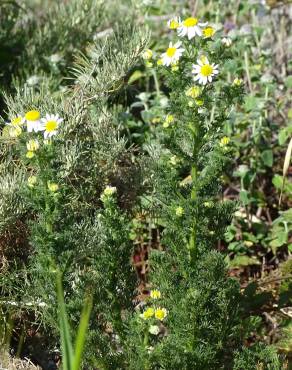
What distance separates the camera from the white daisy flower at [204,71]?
219 cm

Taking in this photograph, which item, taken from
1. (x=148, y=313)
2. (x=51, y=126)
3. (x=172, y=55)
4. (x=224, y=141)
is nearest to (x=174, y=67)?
(x=172, y=55)

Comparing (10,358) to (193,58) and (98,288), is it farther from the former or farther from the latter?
(193,58)

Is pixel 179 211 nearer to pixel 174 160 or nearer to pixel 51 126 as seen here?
pixel 174 160

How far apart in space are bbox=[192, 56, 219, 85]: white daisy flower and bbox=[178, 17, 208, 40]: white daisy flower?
0.08 meters

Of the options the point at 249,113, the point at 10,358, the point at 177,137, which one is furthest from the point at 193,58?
the point at 249,113

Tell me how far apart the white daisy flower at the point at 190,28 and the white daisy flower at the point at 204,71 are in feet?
0.25

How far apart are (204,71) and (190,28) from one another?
0.40 feet

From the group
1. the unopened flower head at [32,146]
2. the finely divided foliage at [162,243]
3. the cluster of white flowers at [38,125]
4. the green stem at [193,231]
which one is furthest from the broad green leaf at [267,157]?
the unopened flower head at [32,146]

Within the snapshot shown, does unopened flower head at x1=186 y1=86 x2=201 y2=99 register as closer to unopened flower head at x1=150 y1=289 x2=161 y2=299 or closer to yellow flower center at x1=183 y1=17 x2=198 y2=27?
yellow flower center at x1=183 y1=17 x2=198 y2=27

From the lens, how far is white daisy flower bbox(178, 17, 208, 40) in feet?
7.11

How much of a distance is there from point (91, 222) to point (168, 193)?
56 centimetres

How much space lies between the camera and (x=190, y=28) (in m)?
2.19

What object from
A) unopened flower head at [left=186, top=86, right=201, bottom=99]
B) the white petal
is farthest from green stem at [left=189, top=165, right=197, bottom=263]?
the white petal

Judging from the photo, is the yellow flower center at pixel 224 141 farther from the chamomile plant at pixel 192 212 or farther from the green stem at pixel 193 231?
the green stem at pixel 193 231
